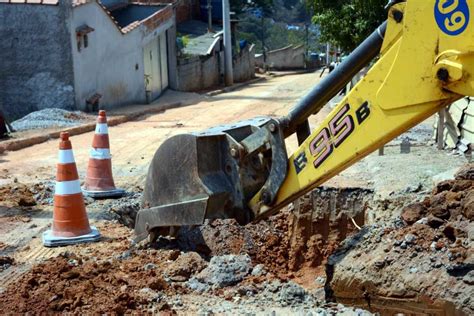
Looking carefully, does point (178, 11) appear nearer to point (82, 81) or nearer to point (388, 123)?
point (82, 81)

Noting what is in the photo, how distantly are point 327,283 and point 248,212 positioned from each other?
3.05 ft

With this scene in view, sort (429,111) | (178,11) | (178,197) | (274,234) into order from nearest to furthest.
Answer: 1. (429,111)
2. (178,197)
3. (274,234)
4. (178,11)

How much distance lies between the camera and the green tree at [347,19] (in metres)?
16.2

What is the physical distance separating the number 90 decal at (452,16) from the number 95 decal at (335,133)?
2.19 ft

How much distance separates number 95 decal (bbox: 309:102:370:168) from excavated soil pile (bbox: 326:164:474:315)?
1087 mm

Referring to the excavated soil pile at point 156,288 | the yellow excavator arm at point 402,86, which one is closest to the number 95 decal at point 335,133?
the yellow excavator arm at point 402,86

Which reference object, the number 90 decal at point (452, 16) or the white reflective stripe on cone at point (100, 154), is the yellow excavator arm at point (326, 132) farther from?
the white reflective stripe on cone at point (100, 154)

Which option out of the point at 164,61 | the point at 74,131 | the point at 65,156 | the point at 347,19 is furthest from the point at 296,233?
the point at 164,61

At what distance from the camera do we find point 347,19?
17.0 metres

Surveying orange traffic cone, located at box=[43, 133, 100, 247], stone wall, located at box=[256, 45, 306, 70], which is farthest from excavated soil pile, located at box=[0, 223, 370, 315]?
stone wall, located at box=[256, 45, 306, 70]

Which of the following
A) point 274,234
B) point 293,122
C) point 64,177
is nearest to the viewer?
point 293,122

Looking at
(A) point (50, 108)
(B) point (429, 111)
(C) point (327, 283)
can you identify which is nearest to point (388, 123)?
(B) point (429, 111)

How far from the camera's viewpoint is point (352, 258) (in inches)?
227

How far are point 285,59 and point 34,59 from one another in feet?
120
